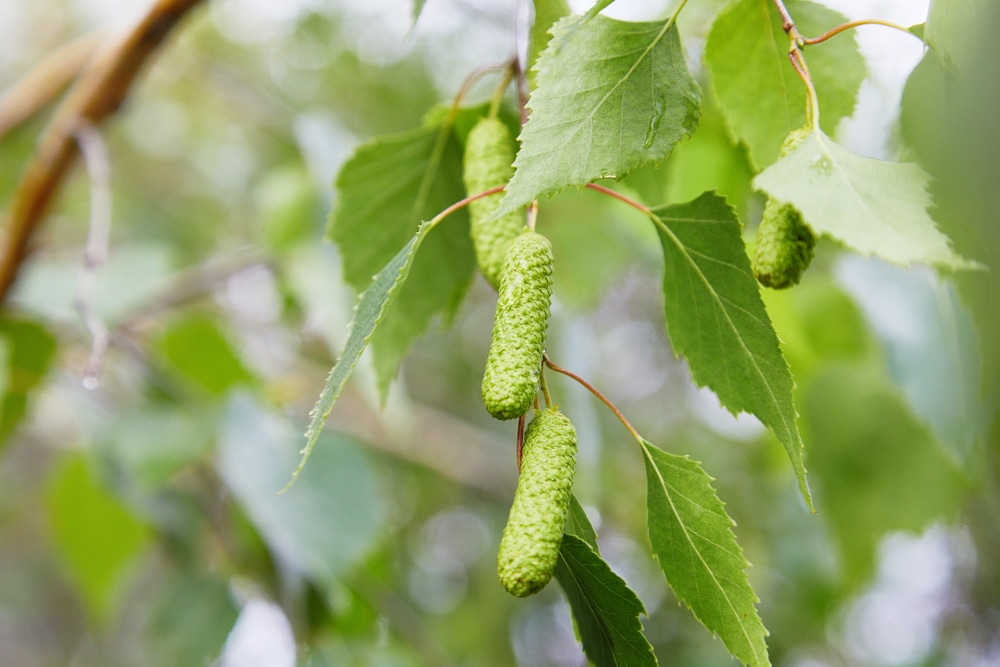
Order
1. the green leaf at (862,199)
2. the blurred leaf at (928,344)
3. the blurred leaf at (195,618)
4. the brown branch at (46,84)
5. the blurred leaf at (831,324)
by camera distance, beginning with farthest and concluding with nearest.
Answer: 1. the blurred leaf at (831,324)
2. the brown branch at (46,84)
3. the blurred leaf at (195,618)
4. the blurred leaf at (928,344)
5. the green leaf at (862,199)

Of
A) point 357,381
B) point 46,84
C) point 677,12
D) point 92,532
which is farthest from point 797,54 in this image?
point 92,532

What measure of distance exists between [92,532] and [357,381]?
74 cm

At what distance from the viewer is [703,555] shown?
443 mm

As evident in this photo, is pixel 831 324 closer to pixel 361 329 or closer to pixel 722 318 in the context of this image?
pixel 722 318

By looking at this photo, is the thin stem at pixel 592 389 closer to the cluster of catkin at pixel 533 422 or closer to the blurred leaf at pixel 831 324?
the cluster of catkin at pixel 533 422

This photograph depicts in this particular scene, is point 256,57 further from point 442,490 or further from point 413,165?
point 413,165

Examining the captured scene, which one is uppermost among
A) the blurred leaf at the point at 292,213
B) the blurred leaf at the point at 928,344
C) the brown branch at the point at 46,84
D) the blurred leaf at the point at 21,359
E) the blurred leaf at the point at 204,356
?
the brown branch at the point at 46,84

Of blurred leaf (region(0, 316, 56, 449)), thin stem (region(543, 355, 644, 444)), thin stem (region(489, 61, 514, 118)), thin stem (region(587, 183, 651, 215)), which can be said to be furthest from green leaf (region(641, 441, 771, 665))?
blurred leaf (region(0, 316, 56, 449))

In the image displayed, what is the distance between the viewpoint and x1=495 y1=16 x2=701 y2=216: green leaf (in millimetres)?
403

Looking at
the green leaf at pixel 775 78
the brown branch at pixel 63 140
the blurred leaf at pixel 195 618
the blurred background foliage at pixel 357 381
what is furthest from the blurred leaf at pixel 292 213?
the green leaf at pixel 775 78

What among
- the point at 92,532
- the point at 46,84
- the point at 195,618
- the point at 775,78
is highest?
the point at 775,78

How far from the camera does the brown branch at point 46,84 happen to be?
123 cm

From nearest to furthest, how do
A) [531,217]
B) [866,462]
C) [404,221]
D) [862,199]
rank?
[862,199], [531,217], [404,221], [866,462]

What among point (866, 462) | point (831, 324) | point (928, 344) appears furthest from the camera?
point (831, 324)
